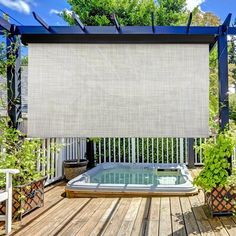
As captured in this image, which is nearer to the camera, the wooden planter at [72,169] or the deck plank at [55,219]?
the deck plank at [55,219]

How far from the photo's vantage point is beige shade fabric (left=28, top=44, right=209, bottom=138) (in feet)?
11.6

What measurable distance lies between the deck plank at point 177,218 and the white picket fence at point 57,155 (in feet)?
6.64

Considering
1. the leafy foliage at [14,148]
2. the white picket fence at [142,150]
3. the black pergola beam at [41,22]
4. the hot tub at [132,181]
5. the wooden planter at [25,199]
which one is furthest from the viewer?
the white picket fence at [142,150]

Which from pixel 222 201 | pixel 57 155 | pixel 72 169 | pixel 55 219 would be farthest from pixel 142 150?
pixel 55 219

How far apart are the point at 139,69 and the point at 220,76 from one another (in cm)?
107

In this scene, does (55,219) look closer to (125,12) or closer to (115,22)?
(115,22)

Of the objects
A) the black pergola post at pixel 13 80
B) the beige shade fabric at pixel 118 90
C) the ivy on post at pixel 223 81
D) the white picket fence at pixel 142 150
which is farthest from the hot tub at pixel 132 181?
the black pergola post at pixel 13 80

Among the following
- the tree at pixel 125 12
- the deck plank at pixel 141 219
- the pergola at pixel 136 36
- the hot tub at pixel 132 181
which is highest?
the tree at pixel 125 12

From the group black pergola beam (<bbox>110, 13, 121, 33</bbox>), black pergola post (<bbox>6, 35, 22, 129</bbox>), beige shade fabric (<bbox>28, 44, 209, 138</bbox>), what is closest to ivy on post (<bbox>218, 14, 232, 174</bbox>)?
beige shade fabric (<bbox>28, 44, 209, 138</bbox>)

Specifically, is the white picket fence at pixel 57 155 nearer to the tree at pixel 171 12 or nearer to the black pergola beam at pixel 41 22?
the black pergola beam at pixel 41 22

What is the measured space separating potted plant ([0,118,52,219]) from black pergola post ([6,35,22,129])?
0.15 m

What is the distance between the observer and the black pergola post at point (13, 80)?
360cm

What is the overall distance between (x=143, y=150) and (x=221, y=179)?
4233 millimetres

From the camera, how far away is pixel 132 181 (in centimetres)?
551
